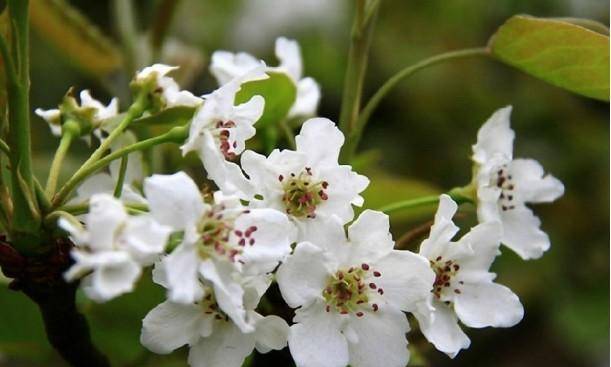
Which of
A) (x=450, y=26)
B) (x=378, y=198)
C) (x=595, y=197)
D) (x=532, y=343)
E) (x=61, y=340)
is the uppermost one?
(x=61, y=340)

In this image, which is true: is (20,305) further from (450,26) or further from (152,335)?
(450,26)

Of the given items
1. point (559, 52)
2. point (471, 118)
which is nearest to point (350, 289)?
point (559, 52)

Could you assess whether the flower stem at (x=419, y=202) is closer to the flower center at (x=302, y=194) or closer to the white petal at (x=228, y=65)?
the flower center at (x=302, y=194)

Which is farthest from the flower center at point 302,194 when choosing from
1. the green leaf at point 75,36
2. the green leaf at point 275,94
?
the green leaf at point 75,36

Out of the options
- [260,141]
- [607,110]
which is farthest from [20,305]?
[607,110]

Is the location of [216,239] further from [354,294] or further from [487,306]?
[487,306]

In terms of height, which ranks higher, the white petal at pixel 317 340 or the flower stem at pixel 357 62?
the flower stem at pixel 357 62
